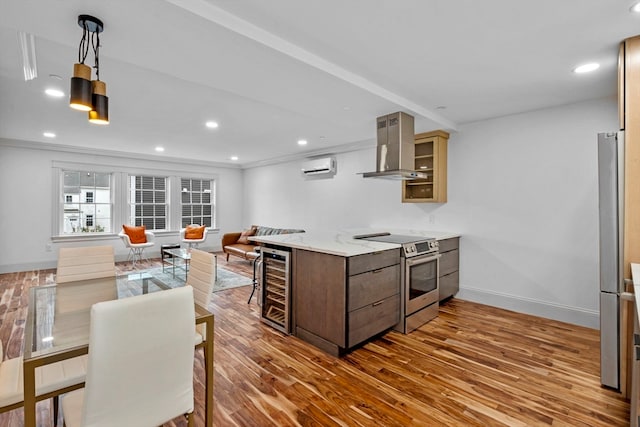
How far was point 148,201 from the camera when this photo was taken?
7.46 metres

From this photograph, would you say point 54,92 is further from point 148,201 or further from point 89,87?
point 148,201

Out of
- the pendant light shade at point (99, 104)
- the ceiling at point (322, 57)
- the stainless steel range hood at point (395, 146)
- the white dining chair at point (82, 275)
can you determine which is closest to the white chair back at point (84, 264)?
the white dining chair at point (82, 275)

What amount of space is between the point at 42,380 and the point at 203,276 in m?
1.06

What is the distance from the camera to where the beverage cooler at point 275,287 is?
10.2 ft

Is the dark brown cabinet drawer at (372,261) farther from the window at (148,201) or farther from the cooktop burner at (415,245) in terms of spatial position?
the window at (148,201)

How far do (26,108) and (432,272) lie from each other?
5383 millimetres

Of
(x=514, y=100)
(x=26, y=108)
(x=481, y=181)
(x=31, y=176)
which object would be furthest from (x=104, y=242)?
(x=514, y=100)

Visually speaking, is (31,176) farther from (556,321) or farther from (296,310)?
(556,321)

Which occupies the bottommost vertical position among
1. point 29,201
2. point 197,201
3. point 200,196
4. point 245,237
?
point 245,237

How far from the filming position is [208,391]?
1.65 metres

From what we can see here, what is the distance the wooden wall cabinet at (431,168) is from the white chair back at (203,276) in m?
3.15

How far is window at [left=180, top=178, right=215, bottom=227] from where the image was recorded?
8.01 metres

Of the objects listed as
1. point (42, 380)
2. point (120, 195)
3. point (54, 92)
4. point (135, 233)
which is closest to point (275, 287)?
point (42, 380)

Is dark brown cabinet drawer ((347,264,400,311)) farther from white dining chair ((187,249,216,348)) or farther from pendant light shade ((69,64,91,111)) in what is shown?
pendant light shade ((69,64,91,111))
